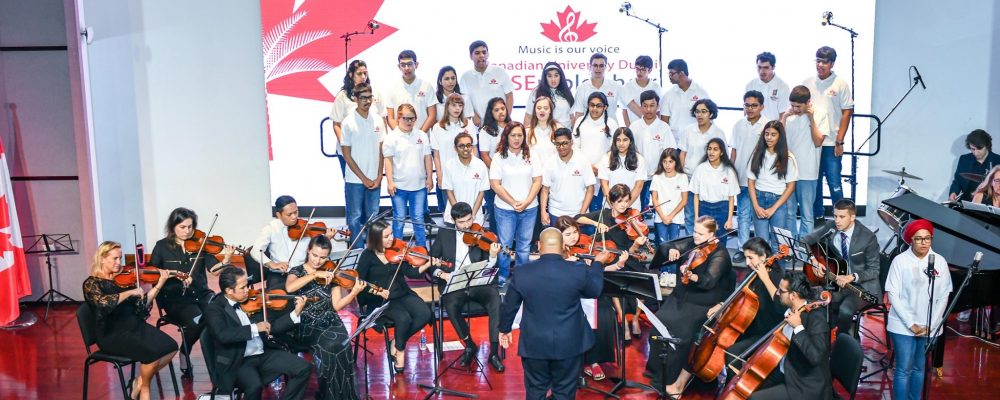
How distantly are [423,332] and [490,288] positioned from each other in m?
0.94

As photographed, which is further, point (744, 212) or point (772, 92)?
point (772, 92)

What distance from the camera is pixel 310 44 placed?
10.2m

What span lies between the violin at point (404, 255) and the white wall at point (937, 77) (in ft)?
19.6

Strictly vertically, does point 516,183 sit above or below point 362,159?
below

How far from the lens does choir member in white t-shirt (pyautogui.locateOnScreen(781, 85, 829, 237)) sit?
8.77 metres

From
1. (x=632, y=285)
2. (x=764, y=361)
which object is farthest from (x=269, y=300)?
(x=764, y=361)

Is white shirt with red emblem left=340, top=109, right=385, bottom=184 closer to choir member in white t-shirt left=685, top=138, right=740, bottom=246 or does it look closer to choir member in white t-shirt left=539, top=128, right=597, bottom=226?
choir member in white t-shirt left=539, top=128, right=597, bottom=226

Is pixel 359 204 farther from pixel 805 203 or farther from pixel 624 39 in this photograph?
pixel 805 203

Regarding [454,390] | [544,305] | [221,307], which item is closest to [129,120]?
[221,307]

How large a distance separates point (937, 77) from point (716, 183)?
3.58m

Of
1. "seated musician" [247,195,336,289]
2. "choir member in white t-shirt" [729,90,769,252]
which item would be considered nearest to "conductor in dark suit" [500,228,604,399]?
"seated musician" [247,195,336,289]

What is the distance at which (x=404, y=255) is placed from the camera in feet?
22.9

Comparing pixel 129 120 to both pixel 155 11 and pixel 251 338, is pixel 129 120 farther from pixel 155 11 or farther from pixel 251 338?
pixel 251 338

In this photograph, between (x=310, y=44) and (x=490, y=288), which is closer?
(x=490, y=288)
